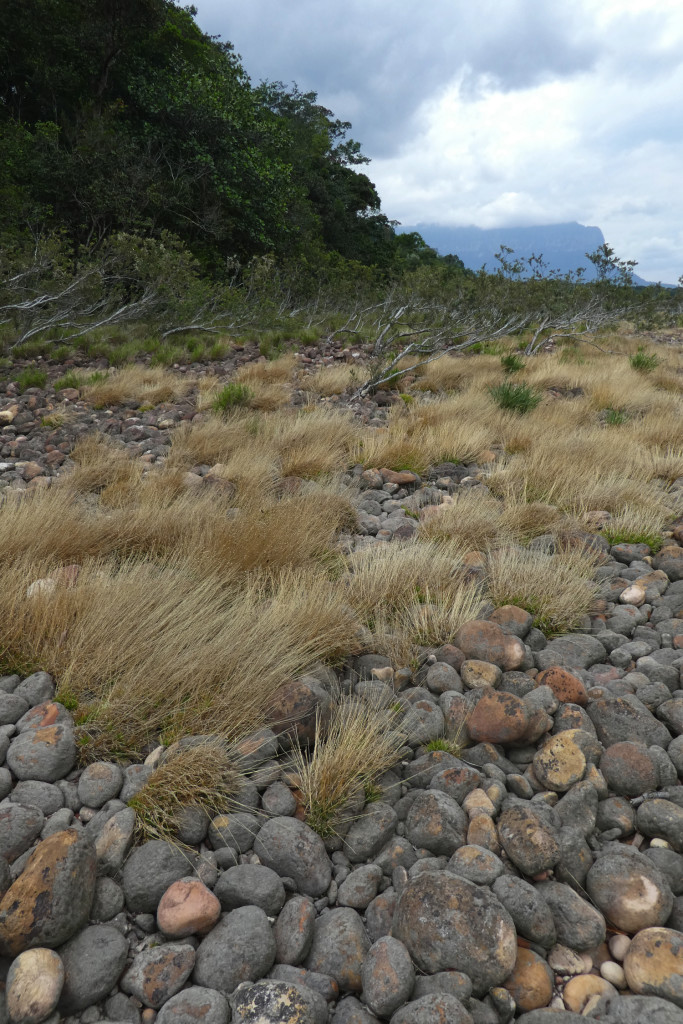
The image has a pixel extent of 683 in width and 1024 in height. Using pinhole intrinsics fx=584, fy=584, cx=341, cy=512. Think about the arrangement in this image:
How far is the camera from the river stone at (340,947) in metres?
1.29

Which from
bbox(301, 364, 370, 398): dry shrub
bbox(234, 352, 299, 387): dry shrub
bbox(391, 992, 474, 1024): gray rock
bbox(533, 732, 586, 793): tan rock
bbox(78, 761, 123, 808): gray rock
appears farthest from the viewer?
bbox(234, 352, 299, 387): dry shrub

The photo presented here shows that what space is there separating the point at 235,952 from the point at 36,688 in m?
1.04

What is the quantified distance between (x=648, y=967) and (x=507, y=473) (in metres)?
3.32

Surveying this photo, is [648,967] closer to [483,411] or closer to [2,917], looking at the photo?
[2,917]

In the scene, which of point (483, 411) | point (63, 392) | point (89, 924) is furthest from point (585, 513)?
point (63, 392)

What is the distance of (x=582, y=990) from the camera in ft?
4.16

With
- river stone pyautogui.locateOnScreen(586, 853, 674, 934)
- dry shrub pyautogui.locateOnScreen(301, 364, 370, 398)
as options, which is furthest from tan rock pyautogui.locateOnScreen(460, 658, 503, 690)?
dry shrub pyautogui.locateOnScreen(301, 364, 370, 398)

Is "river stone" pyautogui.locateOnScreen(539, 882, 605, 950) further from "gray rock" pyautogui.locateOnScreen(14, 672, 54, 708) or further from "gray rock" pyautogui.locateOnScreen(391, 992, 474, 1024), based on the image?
"gray rock" pyautogui.locateOnScreen(14, 672, 54, 708)

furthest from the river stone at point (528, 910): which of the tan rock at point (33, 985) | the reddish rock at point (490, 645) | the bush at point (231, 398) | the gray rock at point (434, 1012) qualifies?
the bush at point (231, 398)

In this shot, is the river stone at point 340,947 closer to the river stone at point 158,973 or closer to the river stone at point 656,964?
the river stone at point 158,973

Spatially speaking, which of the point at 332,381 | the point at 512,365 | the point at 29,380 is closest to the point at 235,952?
the point at 332,381

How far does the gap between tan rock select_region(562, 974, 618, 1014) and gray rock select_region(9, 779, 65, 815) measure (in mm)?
1309

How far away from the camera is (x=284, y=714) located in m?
1.87

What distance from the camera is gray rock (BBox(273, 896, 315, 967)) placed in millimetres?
1324
